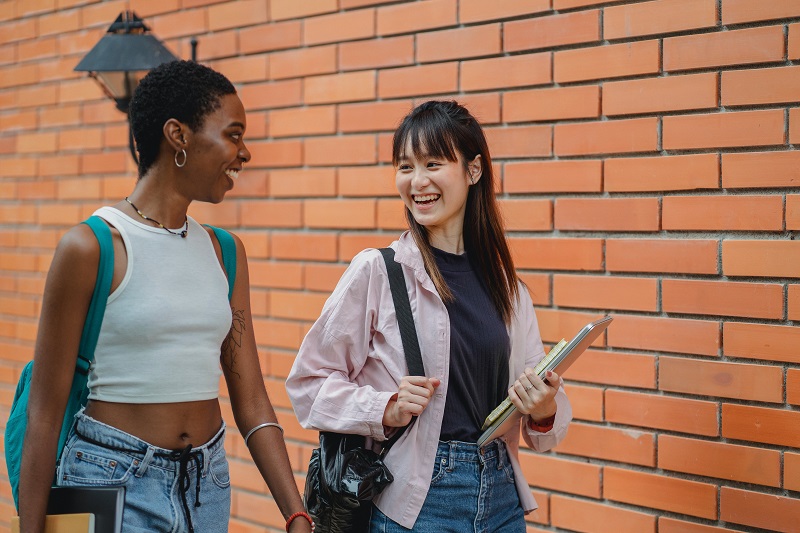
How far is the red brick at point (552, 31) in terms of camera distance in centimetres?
309

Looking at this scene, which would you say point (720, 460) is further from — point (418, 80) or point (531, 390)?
A: point (418, 80)

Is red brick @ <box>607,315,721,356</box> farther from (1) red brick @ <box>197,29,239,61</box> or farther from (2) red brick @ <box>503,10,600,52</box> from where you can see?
(1) red brick @ <box>197,29,239,61</box>

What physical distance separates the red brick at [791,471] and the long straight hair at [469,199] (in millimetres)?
886

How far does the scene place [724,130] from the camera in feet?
9.16

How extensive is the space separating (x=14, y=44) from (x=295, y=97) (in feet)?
7.48

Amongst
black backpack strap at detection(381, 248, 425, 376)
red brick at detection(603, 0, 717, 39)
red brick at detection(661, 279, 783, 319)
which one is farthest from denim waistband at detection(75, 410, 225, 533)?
red brick at detection(603, 0, 717, 39)

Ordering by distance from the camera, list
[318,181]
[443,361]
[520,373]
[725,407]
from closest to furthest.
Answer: [443,361] < [520,373] < [725,407] < [318,181]

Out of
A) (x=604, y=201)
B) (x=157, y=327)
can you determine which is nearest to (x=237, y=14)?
(x=604, y=201)

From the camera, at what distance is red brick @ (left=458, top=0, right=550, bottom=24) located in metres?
3.22

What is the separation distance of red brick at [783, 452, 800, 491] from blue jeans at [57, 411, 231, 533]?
1.61 m

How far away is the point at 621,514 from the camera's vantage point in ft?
9.96

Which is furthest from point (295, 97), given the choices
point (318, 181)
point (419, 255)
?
point (419, 255)

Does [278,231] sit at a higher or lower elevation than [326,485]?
higher

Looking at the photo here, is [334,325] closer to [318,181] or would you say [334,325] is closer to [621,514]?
[621,514]
